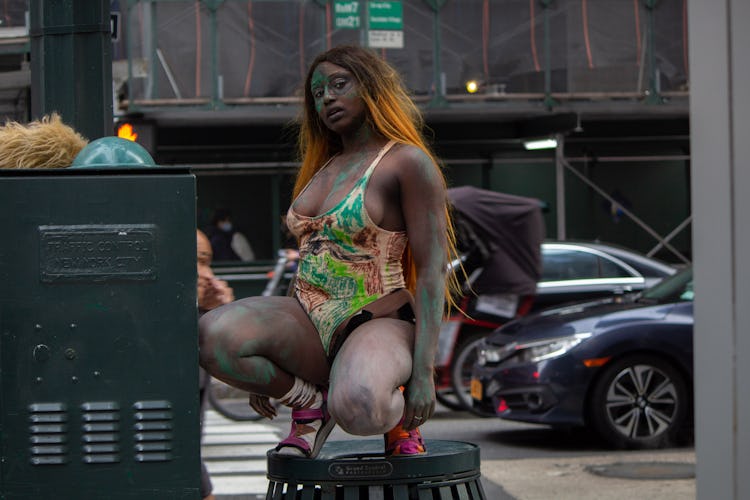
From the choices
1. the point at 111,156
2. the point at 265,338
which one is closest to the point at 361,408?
the point at 265,338

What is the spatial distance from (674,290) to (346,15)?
10221 millimetres

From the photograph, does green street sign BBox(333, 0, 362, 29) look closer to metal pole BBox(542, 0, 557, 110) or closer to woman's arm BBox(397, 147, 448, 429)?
metal pole BBox(542, 0, 557, 110)

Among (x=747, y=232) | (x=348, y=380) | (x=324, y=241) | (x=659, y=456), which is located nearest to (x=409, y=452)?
(x=348, y=380)

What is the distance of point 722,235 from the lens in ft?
11.2

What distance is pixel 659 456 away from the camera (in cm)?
977

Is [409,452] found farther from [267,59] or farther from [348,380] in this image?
[267,59]

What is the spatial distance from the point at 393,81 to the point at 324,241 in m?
0.57

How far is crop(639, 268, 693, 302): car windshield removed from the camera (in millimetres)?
10781

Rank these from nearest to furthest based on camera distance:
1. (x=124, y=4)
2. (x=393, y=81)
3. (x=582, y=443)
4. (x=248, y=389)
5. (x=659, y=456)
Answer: (x=248, y=389) < (x=393, y=81) < (x=659, y=456) < (x=582, y=443) < (x=124, y=4)

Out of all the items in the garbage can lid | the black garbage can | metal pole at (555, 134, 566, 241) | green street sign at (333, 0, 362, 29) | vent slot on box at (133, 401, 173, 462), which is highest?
green street sign at (333, 0, 362, 29)

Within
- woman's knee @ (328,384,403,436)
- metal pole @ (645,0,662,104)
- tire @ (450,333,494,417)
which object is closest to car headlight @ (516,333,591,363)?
tire @ (450,333,494,417)

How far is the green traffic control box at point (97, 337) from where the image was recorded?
3301mm

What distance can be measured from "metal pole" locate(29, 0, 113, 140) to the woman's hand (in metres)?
1.59

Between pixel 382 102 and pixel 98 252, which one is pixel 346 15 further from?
pixel 98 252
